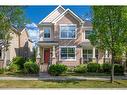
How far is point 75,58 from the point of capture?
2652cm

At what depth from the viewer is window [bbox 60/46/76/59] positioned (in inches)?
1069

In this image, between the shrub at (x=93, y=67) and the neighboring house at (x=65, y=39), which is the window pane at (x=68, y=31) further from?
the shrub at (x=93, y=67)

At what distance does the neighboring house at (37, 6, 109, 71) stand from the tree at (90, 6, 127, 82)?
249 inches

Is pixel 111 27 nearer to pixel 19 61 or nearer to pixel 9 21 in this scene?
pixel 19 61

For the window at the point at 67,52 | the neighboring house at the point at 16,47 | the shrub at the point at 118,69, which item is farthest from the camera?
the window at the point at 67,52

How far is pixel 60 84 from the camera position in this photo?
18703 millimetres

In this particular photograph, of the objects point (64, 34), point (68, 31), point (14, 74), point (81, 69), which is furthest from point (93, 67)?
point (64, 34)

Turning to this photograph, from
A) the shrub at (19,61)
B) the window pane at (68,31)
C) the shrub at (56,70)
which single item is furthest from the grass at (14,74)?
the window pane at (68,31)

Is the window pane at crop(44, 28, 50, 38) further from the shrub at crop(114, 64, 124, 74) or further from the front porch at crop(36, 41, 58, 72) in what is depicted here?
the shrub at crop(114, 64, 124, 74)

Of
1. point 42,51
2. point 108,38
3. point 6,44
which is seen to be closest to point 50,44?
point 42,51

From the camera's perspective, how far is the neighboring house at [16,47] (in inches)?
971

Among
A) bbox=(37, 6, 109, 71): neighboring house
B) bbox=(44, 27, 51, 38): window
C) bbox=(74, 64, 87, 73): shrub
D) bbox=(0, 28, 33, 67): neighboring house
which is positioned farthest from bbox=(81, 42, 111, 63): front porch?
bbox=(0, 28, 33, 67): neighboring house
